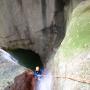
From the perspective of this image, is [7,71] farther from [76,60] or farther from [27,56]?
[27,56]

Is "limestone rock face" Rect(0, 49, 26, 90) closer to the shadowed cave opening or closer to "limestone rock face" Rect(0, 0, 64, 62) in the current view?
"limestone rock face" Rect(0, 0, 64, 62)

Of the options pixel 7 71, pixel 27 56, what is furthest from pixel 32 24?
pixel 7 71

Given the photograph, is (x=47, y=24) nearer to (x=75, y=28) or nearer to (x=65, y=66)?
(x=75, y=28)

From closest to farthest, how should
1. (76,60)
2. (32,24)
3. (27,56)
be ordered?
(76,60)
(32,24)
(27,56)

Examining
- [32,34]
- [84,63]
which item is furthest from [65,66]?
[32,34]

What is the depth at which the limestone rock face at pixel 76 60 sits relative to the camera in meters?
3.44

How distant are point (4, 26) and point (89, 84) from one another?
294 inches

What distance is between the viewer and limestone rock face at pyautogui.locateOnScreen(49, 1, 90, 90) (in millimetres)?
3439

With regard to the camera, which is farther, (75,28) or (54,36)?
(54,36)

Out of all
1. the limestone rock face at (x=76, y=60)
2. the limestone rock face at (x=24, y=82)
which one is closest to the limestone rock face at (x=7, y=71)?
the limestone rock face at (x=24, y=82)

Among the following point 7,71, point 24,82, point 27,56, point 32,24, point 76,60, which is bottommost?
point 24,82

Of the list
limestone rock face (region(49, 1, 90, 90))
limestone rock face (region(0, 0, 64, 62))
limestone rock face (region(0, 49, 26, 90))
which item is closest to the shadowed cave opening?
limestone rock face (region(0, 0, 64, 62))

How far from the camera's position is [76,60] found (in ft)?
12.1

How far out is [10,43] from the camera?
34.1 feet
